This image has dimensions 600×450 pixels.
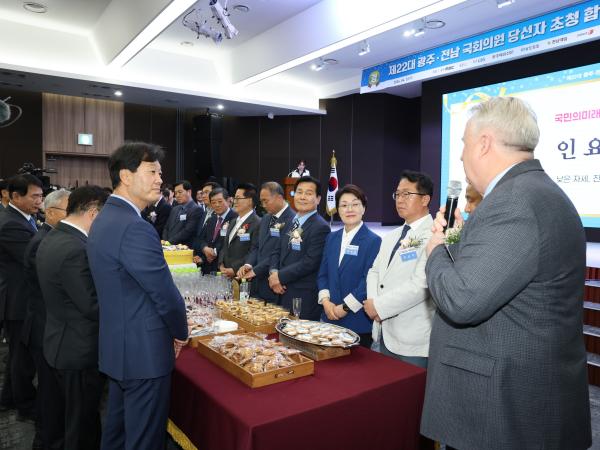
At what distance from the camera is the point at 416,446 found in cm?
172

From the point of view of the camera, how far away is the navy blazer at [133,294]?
→ 157 centimetres

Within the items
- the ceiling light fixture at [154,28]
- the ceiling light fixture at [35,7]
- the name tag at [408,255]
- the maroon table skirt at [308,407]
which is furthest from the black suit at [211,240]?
the ceiling light fixture at [35,7]

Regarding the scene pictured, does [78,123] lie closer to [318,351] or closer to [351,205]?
[351,205]

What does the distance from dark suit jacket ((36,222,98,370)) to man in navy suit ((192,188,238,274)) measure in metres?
2.61

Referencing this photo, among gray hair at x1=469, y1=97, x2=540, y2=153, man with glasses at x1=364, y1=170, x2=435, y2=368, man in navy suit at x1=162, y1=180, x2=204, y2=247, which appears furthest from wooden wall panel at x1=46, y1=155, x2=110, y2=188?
gray hair at x1=469, y1=97, x2=540, y2=153

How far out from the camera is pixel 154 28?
18.3 ft

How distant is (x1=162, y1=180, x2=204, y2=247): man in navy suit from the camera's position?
5391 mm

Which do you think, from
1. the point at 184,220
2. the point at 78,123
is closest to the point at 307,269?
the point at 184,220

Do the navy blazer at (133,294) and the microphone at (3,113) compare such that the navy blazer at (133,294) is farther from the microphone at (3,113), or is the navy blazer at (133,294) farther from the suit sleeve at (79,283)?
the microphone at (3,113)

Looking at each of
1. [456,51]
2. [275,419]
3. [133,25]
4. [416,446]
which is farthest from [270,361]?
[456,51]

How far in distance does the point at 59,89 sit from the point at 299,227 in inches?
298

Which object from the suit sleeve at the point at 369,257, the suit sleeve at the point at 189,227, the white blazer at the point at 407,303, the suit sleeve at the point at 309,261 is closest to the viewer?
the white blazer at the point at 407,303

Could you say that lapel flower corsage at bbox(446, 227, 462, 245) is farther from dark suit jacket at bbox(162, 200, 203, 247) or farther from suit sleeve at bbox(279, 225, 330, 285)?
dark suit jacket at bbox(162, 200, 203, 247)

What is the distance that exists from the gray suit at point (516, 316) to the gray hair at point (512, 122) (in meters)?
0.06
